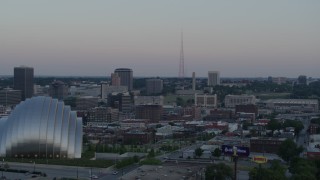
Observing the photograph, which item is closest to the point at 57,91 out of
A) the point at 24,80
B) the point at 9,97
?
the point at 24,80

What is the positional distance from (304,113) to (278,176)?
315ft

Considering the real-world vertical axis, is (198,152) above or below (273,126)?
below

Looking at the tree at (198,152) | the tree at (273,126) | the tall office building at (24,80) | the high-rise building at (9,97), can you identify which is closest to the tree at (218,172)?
the tree at (198,152)

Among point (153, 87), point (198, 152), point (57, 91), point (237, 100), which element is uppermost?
point (153, 87)

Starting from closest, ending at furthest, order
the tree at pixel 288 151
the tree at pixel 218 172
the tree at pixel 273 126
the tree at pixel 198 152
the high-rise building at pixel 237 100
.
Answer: the tree at pixel 218 172 → the tree at pixel 288 151 → the tree at pixel 198 152 → the tree at pixel 273 126 → the high-rise building at pixel 237 100

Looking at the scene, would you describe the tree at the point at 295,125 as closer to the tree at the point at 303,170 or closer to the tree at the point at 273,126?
the tree at the point at 273,126

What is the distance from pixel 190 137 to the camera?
9019 cm

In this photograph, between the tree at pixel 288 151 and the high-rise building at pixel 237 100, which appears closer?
the tree at pixel 288 151

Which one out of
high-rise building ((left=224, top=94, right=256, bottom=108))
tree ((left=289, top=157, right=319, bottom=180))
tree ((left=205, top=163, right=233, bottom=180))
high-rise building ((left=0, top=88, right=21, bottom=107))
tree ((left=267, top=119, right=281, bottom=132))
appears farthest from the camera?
high-rise building ((left=224, top=94, right=256, bottom=108))

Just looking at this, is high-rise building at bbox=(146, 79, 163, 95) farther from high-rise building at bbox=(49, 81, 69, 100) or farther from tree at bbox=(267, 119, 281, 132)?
tree at bbox=(267, 119, 281, 132)

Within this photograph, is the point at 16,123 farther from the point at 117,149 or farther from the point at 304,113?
the point at 304,113

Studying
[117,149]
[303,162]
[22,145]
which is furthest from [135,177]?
[117,149]

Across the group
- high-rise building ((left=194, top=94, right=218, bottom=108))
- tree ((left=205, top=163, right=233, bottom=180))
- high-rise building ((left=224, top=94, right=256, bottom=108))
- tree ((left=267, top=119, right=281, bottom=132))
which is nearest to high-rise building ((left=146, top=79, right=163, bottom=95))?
high-rise building ((left=194, top=94, right=218, bottom=108))

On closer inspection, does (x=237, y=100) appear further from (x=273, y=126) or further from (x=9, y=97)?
(x=273, y=126)
